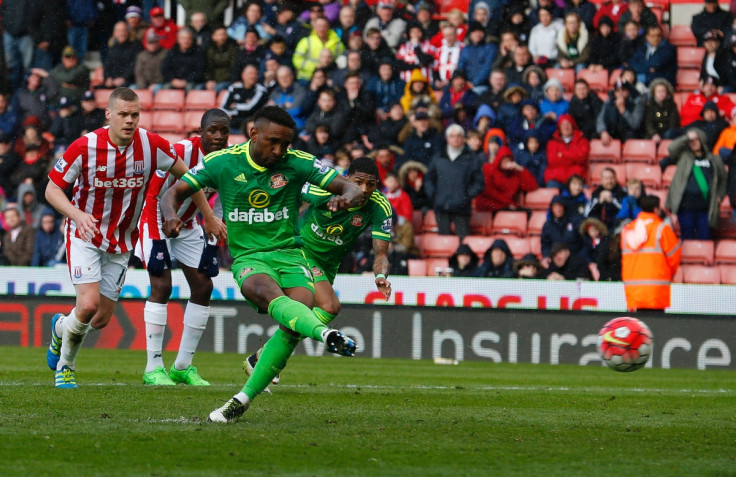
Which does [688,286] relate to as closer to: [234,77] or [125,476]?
[234,77]

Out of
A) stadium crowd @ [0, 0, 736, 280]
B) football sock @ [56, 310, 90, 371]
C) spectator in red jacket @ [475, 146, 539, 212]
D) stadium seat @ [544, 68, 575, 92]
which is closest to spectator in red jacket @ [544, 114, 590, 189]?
stadium crowd @ [0, 0, 736, 280]

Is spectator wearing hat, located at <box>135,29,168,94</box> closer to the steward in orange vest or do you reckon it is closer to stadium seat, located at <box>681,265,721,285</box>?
the steward in orange vest

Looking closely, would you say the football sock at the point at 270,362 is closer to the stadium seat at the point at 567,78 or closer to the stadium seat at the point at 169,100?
the stadium seat at the point at 567,78

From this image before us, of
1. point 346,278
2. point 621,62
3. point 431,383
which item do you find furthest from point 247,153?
point 621,62

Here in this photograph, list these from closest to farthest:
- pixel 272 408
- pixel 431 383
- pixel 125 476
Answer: pixel 125 476, pixel 272 408, pixel 431 383

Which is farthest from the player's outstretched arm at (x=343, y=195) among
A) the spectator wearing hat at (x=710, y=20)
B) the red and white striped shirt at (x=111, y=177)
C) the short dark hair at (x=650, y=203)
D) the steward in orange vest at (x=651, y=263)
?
the spectator wearing hat at (x=710, y=20)

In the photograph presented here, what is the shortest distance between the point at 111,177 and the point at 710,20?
1314 cm

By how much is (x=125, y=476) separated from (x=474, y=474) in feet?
5.09

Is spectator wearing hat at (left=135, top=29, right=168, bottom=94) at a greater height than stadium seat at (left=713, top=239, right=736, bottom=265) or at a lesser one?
greater

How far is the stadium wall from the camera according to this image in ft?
50.4

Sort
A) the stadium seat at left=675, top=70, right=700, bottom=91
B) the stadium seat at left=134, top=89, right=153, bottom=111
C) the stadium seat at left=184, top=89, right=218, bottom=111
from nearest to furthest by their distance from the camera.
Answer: the stadium seat at left=675, top=70, right=700, bottom=91, the stadium seat at left=184, top=89, right=218, bottom=111, the stadium seat at left=134, top=89, right=153, bottom=111

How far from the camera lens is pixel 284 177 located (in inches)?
302

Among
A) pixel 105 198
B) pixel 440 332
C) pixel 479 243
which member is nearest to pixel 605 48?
pixel 479 243

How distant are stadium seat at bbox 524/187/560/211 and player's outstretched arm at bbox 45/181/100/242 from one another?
408 inches
